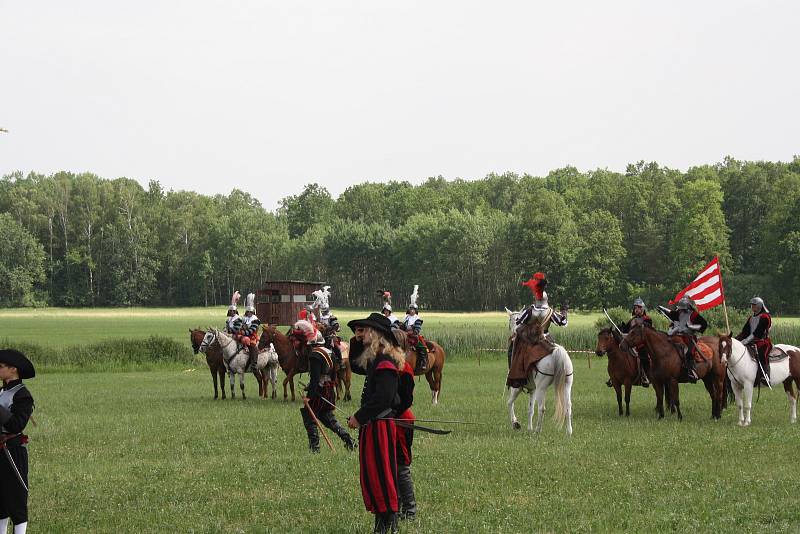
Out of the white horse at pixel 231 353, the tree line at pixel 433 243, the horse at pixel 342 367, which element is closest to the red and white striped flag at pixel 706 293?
the horse at pixel 342 367

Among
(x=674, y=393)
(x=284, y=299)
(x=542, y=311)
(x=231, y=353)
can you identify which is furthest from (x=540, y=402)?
(x=284, y=299)

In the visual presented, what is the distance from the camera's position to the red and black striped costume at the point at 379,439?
30.8 ft

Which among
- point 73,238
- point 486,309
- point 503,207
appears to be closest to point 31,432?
point 486,309

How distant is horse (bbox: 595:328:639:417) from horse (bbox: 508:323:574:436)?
3.24m

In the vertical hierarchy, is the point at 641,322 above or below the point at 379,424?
above

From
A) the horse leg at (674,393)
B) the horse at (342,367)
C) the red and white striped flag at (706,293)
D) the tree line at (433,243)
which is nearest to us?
the horse leg at (674,393)

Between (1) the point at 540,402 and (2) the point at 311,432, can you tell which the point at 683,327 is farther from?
(2) the point at 311,432

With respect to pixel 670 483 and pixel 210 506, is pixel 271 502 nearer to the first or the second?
pixel 210 506

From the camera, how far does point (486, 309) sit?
115 metres

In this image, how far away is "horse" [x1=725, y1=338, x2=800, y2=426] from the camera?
19.5 metres

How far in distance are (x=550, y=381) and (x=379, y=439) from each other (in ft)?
30.4

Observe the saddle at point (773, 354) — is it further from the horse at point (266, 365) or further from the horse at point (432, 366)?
the horse at point (266, 365)

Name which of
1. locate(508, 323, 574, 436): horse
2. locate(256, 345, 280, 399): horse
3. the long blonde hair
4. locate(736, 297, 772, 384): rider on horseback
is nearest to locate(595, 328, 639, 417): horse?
locate(736, 297, 772, 384): rider on horseback

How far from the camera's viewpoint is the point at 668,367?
20.4 metres
